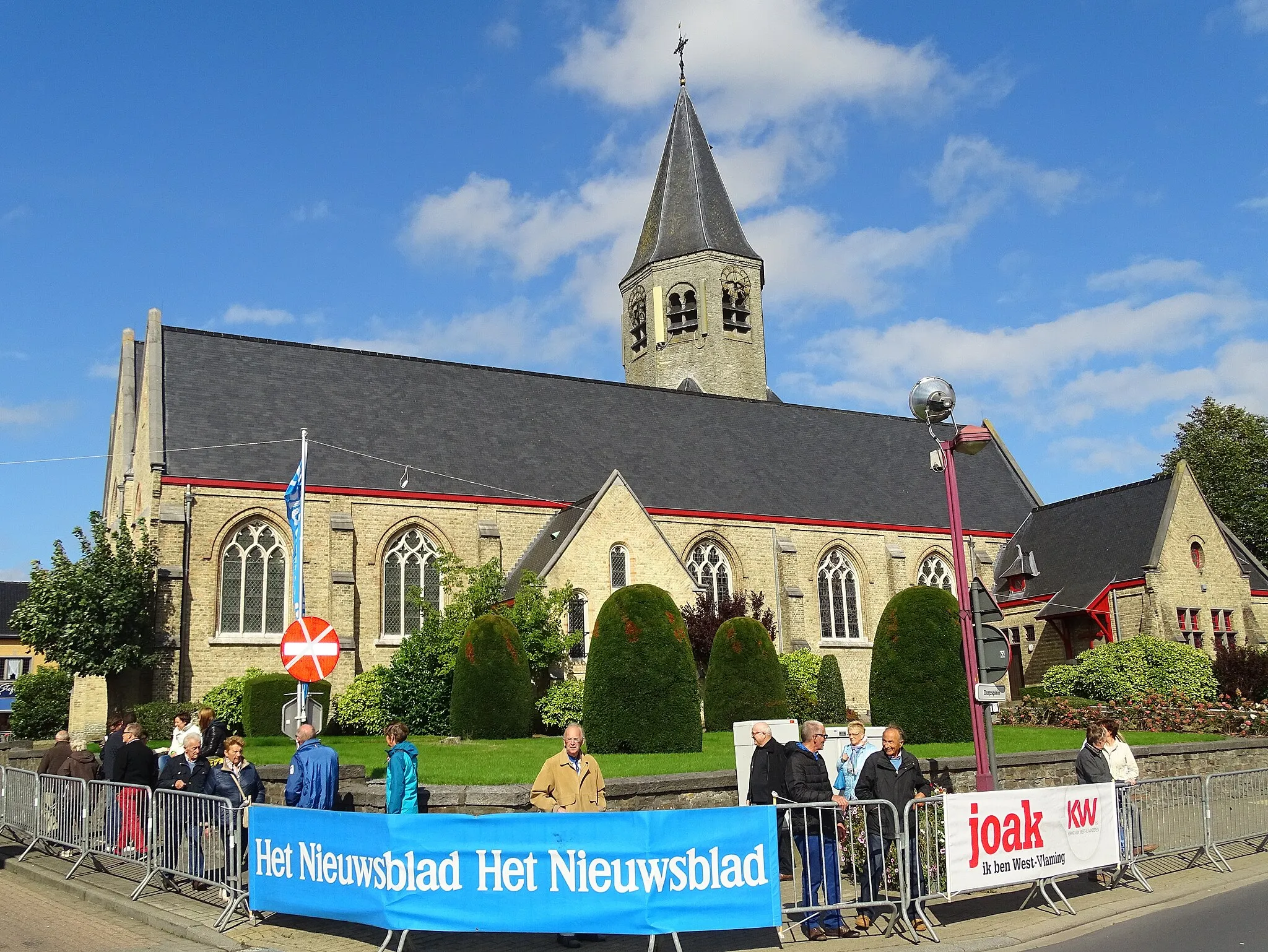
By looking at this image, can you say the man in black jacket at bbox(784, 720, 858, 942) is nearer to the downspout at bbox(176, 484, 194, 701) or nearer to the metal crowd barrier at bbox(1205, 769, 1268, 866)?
the metal crowd barrier at bbox(1205, 769, 1268, 866)

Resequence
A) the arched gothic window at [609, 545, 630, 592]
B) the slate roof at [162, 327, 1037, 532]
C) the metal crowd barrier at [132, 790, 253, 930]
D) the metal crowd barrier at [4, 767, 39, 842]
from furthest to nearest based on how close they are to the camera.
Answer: the slate roof at [162, 327, 1037, 532]
the arched gothic window at [609, 545, 630, 592]
the metal crowd barrier at [4, 767, 39, 842]
the metal crowd barrier at [132, 790, 253, 930]

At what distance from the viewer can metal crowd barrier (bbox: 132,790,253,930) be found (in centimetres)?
1000

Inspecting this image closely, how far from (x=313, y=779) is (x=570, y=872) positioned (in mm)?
3441

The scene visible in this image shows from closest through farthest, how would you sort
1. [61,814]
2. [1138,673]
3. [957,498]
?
[957,498]
[61,814]
[1138,673]

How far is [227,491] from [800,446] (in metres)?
20.1

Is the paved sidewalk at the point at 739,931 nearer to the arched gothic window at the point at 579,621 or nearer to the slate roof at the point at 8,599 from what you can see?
the arched gothic window at the point at 579,621

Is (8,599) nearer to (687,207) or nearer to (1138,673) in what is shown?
(687,207)

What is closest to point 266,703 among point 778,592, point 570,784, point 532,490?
point 532,490

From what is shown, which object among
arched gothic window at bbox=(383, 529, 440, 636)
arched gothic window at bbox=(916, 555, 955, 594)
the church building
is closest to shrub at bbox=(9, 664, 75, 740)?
the church building

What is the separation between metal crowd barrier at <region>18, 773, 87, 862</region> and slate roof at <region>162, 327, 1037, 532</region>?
13.6 meters

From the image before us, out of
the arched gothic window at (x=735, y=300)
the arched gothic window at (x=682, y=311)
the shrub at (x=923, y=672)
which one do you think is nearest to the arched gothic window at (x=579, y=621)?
the shrub at (x=923, y=672)

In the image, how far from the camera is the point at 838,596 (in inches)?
1369

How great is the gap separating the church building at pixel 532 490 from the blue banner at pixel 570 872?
56.7 ft

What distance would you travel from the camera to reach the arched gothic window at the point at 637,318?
46250mm
